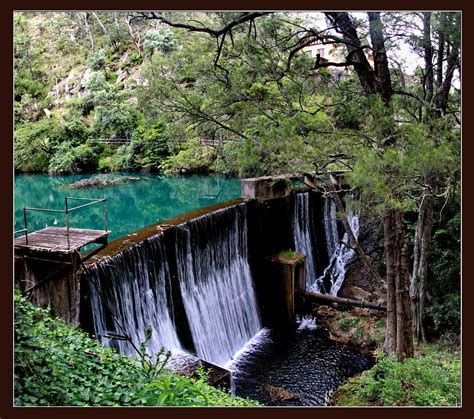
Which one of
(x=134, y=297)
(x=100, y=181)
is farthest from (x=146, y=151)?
(x=134, y=297)

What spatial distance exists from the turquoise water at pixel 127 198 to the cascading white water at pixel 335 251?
3.10 metres

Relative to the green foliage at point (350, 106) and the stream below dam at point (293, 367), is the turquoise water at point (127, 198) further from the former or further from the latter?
the green foliage at point (350, 106)

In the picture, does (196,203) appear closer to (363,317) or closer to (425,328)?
(363,317)

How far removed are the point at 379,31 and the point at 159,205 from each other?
884 cm

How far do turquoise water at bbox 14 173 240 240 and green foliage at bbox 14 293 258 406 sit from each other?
618 cm

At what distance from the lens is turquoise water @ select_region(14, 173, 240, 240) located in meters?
10.0

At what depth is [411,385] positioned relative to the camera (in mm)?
3967

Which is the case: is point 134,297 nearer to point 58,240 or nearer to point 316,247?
point 58,240

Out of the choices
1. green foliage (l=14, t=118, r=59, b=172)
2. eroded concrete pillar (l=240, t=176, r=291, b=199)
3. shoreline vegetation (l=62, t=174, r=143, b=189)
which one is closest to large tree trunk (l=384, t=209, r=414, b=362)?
eroded concrete pillar (l=240, t=176, r=291, b=199)

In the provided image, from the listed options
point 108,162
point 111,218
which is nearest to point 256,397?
point 111,218

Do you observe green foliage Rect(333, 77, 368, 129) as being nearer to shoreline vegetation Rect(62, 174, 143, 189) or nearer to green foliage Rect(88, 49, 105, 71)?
green foliage Rect(88, 49, 105, 71)

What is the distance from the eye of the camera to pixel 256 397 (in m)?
5.55

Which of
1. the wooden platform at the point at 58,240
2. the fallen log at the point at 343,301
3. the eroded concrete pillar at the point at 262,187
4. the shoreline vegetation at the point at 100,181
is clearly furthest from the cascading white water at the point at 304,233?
the shoreline vegetation at the point at 100,181

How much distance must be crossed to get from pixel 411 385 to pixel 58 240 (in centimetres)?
303
